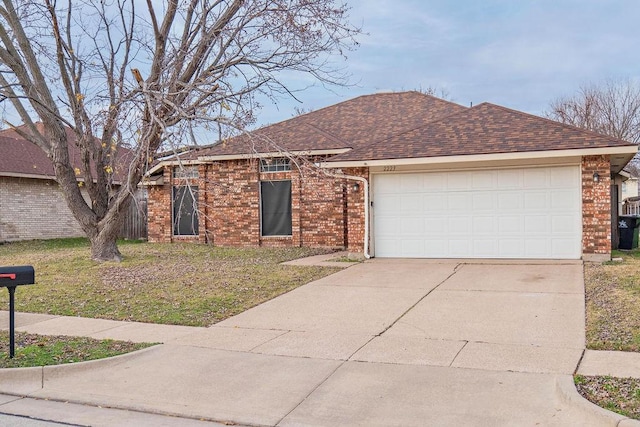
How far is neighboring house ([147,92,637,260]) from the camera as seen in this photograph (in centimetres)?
1307

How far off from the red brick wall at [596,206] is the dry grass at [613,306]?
59 cm

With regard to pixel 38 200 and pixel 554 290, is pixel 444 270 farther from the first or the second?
→ pixel 38 200

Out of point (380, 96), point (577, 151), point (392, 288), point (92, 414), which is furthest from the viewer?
point (380, 96)

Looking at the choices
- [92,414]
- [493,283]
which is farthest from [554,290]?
[92,414]

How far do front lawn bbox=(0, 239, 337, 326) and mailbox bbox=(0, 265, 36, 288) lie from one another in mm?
2412

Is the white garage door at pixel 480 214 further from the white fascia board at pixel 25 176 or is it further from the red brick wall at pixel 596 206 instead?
the white fascia board at pixel 25 176

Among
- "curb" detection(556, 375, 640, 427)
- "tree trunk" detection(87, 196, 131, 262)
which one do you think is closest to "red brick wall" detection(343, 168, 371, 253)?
"tree trunk" detection(87, 196, 131, 262)

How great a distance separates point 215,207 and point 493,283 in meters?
11.1

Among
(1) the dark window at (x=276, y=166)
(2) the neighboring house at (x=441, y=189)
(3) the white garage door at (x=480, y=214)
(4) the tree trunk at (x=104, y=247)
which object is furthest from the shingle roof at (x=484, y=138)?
(4) the tree trunk at (x=104, y=247)

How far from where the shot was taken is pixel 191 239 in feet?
68.1

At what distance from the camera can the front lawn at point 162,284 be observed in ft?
31.0

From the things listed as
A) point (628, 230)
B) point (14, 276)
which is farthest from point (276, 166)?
point (14, 276)

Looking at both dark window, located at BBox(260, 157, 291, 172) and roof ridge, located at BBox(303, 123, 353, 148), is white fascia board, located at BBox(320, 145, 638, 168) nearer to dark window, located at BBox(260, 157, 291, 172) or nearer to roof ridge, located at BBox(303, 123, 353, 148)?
roof ridge, located at BBox(303, 123, 353, 148)

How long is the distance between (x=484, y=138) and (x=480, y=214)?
6.13 feet
